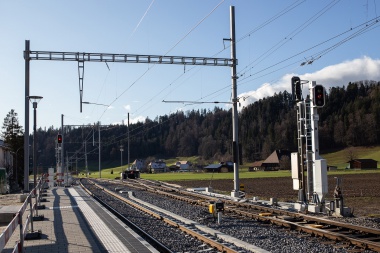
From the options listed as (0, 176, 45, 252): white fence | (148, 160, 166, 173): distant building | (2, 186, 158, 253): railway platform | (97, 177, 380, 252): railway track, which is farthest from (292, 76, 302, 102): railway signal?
(148, 160, 166, 173): distant building

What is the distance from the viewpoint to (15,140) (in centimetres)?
8288

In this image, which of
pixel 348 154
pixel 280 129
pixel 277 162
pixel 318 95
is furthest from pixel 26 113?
pixel 280 129

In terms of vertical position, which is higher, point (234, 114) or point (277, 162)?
point (234, 114)

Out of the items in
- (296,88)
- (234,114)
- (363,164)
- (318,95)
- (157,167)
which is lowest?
(363,164)

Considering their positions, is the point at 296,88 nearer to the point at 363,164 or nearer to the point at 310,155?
the point at 310,155

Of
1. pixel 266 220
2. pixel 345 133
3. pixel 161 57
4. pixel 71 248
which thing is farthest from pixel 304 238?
pixel 345 133

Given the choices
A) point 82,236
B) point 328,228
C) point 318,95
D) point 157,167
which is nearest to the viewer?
point 82,236

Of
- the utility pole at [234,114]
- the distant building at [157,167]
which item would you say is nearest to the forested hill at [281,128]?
the distant building at [157,167]

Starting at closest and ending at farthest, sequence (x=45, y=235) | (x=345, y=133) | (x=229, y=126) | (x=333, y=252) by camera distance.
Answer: (x=333, y=252), (x=45, y=235), (x=345, y=133), (x=229, y=126)

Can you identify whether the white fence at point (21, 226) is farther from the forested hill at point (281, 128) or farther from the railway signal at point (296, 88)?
the forested hill at point (281, 128)

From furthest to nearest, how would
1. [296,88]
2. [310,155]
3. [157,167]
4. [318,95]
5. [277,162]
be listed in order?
[157,167]
[277,162]
[296,88]
[310,155]
[318,95]

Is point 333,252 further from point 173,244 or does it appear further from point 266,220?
point 266,220

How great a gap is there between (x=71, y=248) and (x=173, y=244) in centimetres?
275

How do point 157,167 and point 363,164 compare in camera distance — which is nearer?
point 363,164
